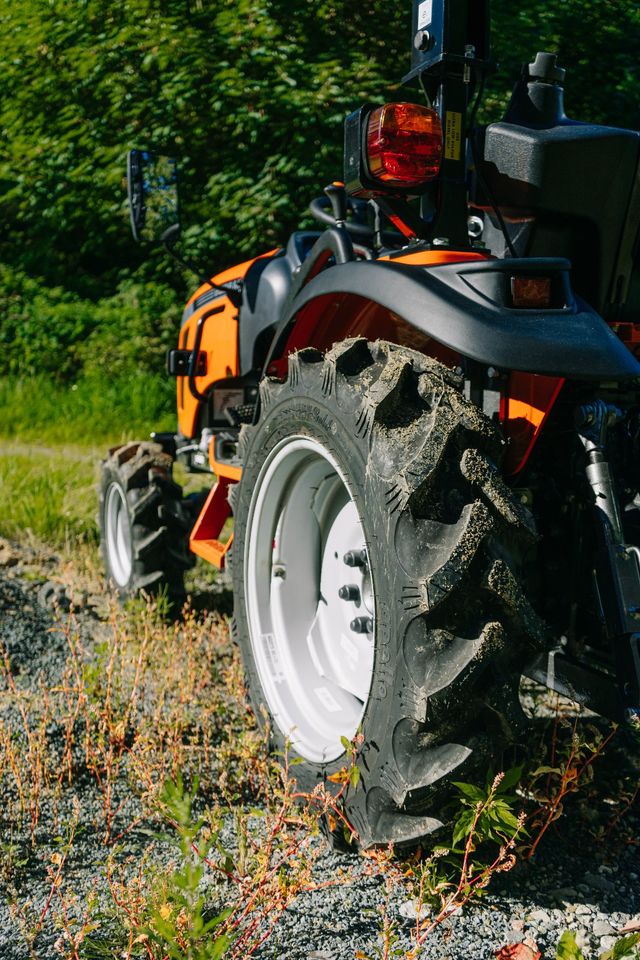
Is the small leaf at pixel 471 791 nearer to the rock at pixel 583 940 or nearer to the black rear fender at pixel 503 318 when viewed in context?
the rock at pixel 583 940

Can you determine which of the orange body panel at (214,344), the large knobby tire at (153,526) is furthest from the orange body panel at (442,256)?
the large knobby tire at (153,526)

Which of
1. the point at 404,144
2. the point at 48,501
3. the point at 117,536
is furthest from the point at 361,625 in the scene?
the point at 48,501

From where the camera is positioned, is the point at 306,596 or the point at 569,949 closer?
the point at 569,949

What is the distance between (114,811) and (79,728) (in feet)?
1.71

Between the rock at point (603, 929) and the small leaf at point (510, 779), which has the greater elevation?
the small leaf at point (510, 779)

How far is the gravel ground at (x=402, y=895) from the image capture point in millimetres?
2061

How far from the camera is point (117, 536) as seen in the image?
16.7 feet

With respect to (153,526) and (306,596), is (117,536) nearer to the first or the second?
(153,526)

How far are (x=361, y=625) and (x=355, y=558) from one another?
0.18 m

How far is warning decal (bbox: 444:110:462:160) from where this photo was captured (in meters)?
Result: 2.38

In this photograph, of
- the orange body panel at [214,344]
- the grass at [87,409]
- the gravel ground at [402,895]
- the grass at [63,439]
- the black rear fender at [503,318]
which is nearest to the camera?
the black rear fender at [503,318]

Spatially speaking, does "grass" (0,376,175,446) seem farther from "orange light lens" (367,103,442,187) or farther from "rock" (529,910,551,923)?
"rock" (529,910,551,923)

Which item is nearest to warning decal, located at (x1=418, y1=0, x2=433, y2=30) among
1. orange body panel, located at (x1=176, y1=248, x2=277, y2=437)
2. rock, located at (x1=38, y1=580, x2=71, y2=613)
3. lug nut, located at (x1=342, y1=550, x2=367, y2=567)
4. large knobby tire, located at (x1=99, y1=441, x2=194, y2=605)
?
lug nut, located at (x1=342, y1=550, x2=367, y2=567)

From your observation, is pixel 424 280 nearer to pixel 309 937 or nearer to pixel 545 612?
pixel 545 612
